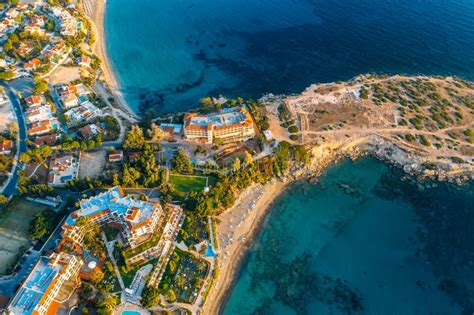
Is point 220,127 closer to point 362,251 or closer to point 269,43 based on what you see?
point 362,251

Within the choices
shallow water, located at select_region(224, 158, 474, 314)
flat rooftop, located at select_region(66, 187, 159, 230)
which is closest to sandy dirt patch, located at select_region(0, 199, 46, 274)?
flat rooftop, located at select_region(66, 187, 159, 230)

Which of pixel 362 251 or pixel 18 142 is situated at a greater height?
pixel 18 142

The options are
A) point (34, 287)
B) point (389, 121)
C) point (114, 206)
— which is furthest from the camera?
point (389, 121)

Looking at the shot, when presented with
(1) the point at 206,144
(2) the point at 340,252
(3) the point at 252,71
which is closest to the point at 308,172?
(2) the point at 340,252

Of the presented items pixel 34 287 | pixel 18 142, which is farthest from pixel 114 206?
pixel 18 142

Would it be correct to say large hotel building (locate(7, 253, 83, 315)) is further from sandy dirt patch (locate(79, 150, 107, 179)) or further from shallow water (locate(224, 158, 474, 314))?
shallow water (locate(224, 158, 474, 314))

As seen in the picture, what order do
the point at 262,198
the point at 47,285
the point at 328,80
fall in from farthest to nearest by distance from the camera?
the point at 328,80 → the point at 262,198 → the point at 47,285

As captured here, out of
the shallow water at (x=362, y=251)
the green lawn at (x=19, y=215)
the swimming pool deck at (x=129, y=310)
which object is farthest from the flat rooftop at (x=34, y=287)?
the shallow water at (x=362, y=251)
